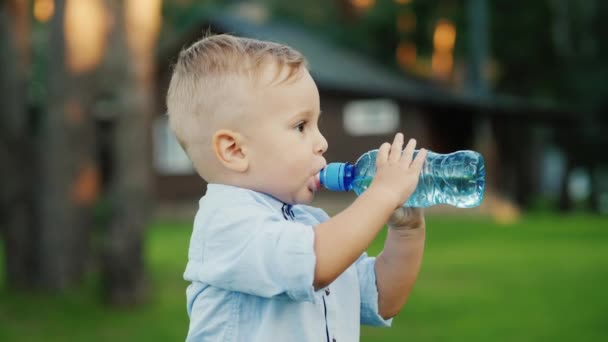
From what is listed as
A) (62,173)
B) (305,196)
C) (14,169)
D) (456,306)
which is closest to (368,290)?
(305,196)

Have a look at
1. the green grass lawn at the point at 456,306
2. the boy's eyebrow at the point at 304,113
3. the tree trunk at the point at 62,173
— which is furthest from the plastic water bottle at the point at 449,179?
the tree trunk at the point at 62,173

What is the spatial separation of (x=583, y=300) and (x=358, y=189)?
7547 mm

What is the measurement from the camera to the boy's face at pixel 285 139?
2.18 m

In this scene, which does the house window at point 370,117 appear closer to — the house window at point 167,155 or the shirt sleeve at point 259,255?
the house window at point 167,155

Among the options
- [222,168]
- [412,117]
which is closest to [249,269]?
[222,168]

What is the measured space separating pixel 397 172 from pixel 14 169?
8185 mm

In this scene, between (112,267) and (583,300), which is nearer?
(112,267)

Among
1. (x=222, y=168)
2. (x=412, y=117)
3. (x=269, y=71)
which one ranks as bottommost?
(x=412, y=117)

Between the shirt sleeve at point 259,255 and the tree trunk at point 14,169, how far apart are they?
7.63m

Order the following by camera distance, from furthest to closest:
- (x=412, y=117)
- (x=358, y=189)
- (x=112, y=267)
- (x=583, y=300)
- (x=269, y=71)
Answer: (x=412, y=117) < (x=583, y=300) < (x=112, y=267) < (x=358, y=189) < (x=269, y=71)

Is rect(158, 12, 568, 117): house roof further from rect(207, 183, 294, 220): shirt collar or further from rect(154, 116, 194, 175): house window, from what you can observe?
rect(207, 183, 294, 220): shirt collar

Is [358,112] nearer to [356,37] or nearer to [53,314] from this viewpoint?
[356,37]

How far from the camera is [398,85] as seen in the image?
28312mm

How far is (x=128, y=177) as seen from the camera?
891cm
